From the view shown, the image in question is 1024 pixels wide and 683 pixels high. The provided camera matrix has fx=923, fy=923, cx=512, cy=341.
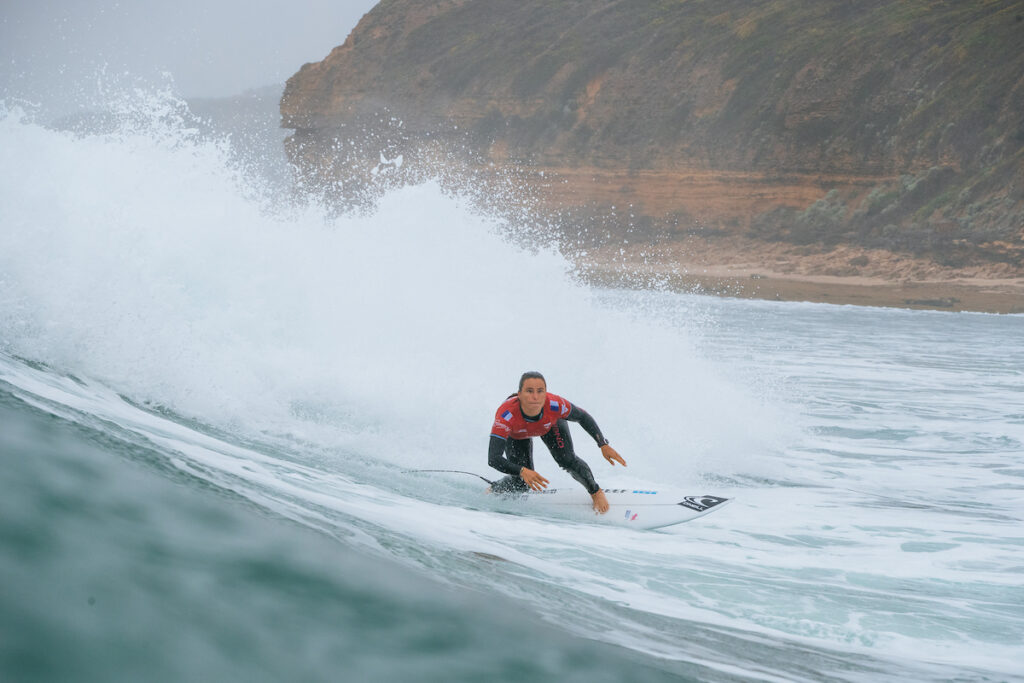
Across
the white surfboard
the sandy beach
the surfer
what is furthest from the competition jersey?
the sandy beach

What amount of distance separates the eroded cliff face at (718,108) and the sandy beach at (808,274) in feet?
2.75

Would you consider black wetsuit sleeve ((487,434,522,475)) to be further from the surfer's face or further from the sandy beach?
the sandy beach

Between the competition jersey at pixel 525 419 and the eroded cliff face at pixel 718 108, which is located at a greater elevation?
the eroded cliff face at pixel 718 108

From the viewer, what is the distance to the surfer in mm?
5758

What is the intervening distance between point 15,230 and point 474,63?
46292 mm

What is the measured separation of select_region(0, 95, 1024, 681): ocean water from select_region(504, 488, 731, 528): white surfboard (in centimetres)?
10

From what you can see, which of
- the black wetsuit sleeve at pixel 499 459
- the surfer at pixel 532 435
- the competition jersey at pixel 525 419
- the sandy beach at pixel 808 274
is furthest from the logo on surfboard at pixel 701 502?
the sandy beach at pixel 808 274

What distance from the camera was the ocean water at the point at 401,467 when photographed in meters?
2.74

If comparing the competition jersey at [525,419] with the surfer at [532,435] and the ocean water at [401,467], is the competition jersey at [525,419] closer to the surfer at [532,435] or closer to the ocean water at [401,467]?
the surfer at [532,435]

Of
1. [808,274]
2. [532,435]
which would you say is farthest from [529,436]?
[808,274]

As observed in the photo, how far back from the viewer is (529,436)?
618cm

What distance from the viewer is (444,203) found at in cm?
1328

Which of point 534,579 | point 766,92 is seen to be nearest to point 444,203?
point 534,579

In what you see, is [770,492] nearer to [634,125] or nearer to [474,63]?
[634,125]
